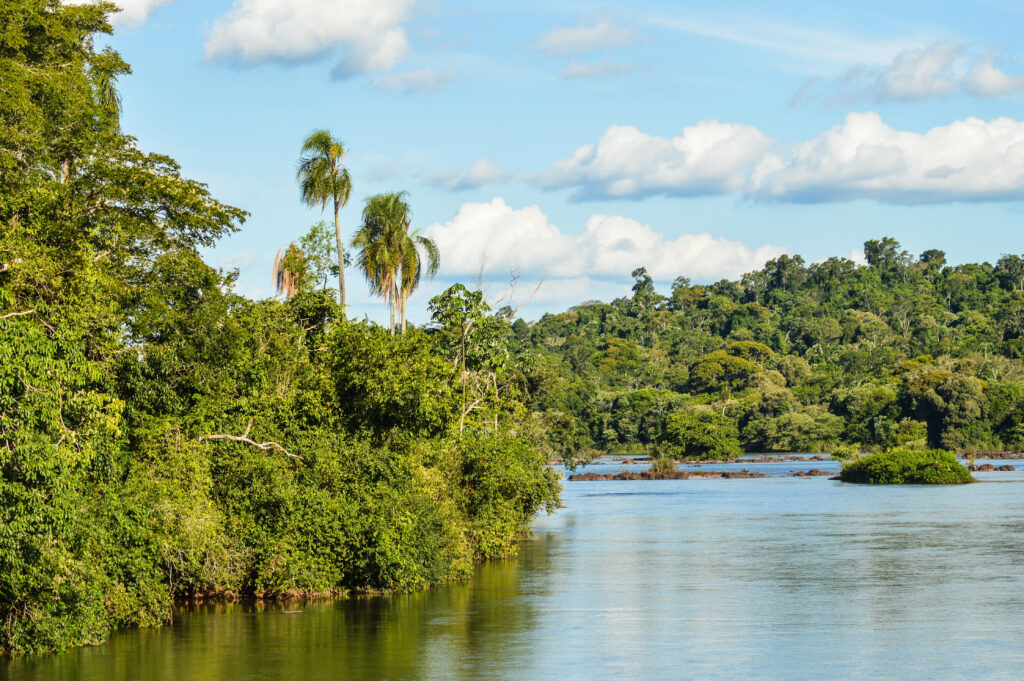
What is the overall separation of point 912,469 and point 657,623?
71.2 metres

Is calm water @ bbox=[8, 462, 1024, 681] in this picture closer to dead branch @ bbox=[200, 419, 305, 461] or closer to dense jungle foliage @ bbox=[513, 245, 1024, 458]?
dead branch @ bbox=[200, 419, 305, 461]

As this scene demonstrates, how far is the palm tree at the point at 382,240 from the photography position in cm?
5156

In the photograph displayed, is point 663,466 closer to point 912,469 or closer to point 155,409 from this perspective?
point 912,469

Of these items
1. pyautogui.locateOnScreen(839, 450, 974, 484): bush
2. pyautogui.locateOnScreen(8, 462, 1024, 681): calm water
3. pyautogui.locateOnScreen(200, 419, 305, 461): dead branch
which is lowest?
pyautogui.locateOnScreen(8, 462, 1024, 681): calm water

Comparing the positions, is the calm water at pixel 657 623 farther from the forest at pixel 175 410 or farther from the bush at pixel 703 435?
the bush at pixel 703 435

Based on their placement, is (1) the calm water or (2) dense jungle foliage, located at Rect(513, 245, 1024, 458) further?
(2) dense jungle foliage, located at Rect(513, 245, 1024, 458)

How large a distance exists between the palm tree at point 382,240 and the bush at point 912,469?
191 feet

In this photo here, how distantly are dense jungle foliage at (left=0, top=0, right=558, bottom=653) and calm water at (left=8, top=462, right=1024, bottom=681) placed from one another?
1.42 meters

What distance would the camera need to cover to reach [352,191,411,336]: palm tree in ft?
169

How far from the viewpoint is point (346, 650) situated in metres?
26.7

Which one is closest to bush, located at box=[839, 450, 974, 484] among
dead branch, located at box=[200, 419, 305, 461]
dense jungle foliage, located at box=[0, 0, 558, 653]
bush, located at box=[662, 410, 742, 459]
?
bush, located at box=[662, 410, 742, 459]

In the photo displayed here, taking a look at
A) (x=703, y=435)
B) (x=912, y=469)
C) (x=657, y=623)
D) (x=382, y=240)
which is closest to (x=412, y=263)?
(x=382, y=240)

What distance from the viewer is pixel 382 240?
51.7 metres

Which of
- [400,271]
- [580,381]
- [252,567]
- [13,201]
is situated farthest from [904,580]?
[580,381]
